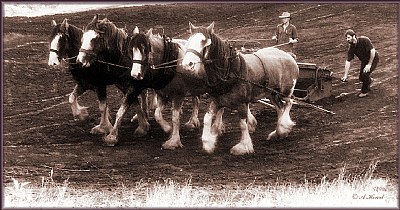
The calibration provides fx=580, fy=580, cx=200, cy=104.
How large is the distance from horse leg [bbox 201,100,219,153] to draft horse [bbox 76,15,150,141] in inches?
49.1

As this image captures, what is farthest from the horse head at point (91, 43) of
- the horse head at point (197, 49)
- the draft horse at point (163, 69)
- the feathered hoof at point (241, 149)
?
the feathered hoof at point (241, 149)

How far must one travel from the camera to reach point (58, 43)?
9.38m

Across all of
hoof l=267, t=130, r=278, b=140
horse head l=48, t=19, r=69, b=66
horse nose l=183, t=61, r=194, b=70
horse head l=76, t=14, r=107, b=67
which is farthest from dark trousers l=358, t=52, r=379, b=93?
horse head l=48, t=19, r=69, b=66

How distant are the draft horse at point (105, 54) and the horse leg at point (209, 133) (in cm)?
125

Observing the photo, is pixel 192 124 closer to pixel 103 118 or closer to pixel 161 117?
pixel 161 117

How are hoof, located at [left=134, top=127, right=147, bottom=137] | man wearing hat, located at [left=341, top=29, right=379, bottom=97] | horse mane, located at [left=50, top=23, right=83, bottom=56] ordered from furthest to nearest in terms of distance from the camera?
man wearing hat, located at [left=341, top=29, right=379, bottom=97]
hoof, located at [left=134, top=127, right=147, bottom=137]
horse mane, located at [left=50, top=23, right=83, bottom=56]

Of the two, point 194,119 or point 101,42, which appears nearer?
point 101,42

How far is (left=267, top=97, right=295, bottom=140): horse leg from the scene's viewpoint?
31.9 ft

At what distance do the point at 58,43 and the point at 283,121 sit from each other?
391cm

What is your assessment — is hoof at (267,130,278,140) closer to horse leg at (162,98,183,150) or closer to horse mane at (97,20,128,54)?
horse leg at (162,98,183,150)

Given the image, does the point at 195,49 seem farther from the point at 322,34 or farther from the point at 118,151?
the point at 322,34

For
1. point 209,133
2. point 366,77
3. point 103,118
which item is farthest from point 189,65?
point 366,77

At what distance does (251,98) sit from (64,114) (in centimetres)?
386

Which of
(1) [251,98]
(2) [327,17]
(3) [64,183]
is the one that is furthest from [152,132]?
(2) [327,17]
